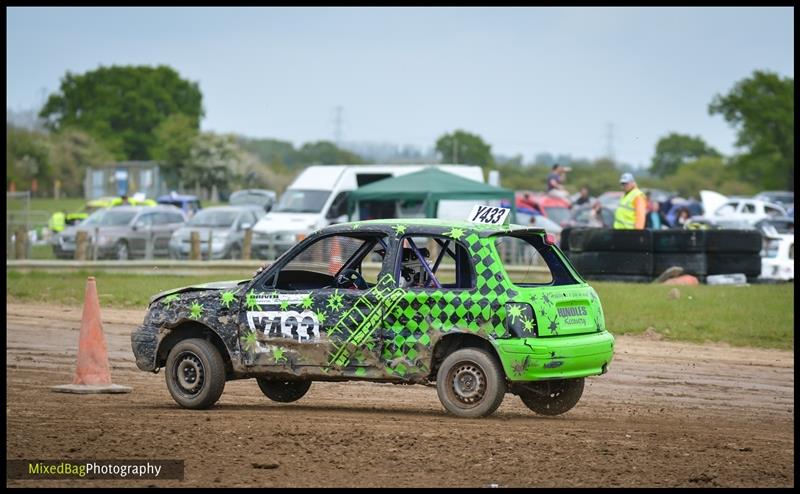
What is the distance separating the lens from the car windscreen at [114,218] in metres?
34.9

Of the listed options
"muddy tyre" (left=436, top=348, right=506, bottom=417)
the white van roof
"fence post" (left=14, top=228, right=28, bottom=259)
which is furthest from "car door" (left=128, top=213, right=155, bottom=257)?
"muddy tyre" (left=436, top=348, right=506, bottom=417)

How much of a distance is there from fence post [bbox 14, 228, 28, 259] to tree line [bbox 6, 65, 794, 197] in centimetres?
3592

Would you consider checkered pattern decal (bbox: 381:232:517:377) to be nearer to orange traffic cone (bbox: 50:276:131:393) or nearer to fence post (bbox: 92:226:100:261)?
orange traffic cone (bbox: 50:276:131:393)

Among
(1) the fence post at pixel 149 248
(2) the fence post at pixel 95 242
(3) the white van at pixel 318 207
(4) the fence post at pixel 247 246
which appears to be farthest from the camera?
(3) the white van at pixel 318 207

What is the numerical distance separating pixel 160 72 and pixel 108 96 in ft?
35.2

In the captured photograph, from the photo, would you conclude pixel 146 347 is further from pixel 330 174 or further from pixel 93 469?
pixel 330 174

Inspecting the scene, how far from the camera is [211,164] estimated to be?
81938 mm

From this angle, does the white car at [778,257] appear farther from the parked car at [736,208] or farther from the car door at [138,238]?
the parked car at [736,208]

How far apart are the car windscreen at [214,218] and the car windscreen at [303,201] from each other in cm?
145

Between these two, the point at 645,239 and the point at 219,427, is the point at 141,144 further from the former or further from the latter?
the point at 219,427

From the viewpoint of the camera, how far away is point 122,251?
3344 centimetres

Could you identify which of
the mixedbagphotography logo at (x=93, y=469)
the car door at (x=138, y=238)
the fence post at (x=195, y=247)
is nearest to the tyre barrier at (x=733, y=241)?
the fence post at (x=195, y=247)

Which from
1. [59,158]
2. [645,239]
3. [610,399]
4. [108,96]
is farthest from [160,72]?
[610,399]

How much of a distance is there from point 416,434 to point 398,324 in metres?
1.24
